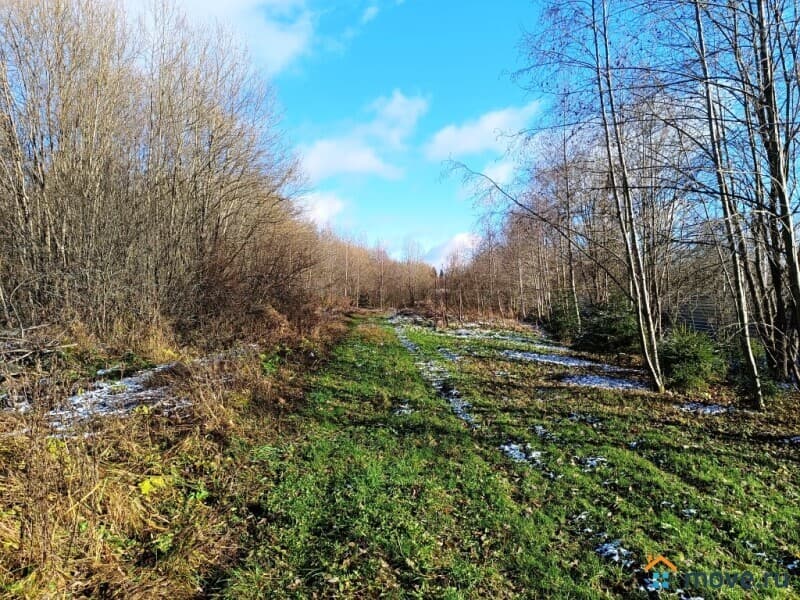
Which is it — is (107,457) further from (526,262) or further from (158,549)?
(526,262)

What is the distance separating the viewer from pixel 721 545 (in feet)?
10.6

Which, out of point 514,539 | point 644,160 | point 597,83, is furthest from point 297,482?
point 644,160

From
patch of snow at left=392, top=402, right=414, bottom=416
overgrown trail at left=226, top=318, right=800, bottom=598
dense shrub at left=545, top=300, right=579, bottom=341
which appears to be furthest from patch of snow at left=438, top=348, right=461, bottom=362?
dense shrub at left=545, top=300, right=579, bottom=341

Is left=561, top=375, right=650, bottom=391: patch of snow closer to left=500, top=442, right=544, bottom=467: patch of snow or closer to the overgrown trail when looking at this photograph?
the overgrown trail

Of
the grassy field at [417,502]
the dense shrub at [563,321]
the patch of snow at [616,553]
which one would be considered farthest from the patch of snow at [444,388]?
the dense shrub at [563,321]

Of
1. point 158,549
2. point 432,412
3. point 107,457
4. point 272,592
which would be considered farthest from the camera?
point 432,412

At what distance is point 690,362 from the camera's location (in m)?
8.26

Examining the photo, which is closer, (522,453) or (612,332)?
(522,453)

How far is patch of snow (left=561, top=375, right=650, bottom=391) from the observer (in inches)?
320

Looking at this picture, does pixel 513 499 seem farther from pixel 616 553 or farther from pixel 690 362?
pixel 690 362

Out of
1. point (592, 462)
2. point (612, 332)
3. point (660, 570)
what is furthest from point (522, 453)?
point (612, 332)

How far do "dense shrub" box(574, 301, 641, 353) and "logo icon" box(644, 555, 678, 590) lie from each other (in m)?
9.53

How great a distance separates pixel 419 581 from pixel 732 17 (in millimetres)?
Result: 8078

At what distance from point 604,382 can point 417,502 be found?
6.31 metres
